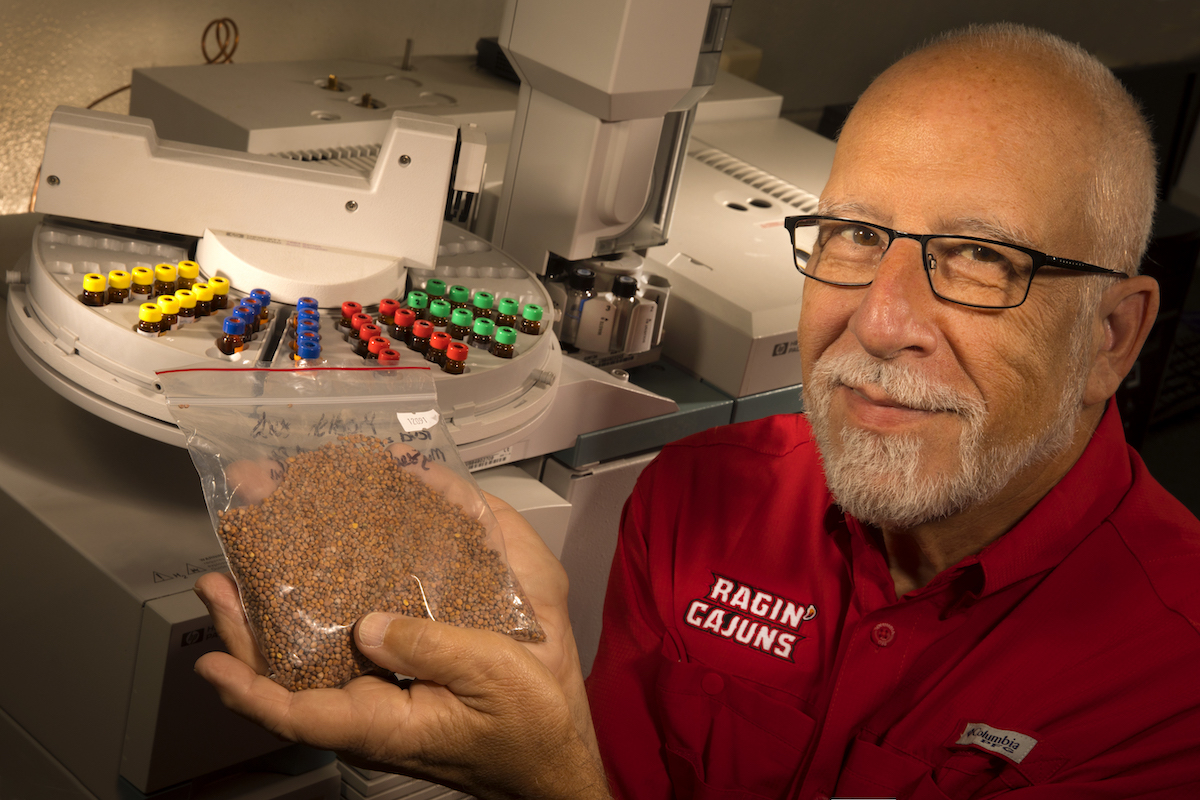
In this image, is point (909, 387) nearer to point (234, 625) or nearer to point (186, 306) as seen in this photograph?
point (234, 625)

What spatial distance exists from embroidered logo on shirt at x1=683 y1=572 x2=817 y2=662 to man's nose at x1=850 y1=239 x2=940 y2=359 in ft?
1.05

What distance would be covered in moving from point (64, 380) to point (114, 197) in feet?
0.76

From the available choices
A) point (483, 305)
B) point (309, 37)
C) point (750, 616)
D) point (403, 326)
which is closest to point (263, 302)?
point (403, 326)

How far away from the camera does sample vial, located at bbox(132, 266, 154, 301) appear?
3.59 feet

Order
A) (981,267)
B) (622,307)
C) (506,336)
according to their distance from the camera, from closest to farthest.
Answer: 1. (981,267)
2. (506,336)
3. (622,307)

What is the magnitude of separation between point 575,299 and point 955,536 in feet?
2.19

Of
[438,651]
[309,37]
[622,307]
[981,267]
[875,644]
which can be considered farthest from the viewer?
[309,37]

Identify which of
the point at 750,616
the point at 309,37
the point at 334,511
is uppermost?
the point at 309,37

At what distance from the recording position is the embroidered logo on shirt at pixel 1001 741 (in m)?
0.89

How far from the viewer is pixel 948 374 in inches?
34.9

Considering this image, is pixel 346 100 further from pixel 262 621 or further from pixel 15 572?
pixel 262 621

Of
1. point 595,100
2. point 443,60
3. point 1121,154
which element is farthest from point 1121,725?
point 443,60

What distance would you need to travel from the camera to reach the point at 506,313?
1259 mm

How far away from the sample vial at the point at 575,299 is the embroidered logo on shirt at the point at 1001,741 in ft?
2.59
